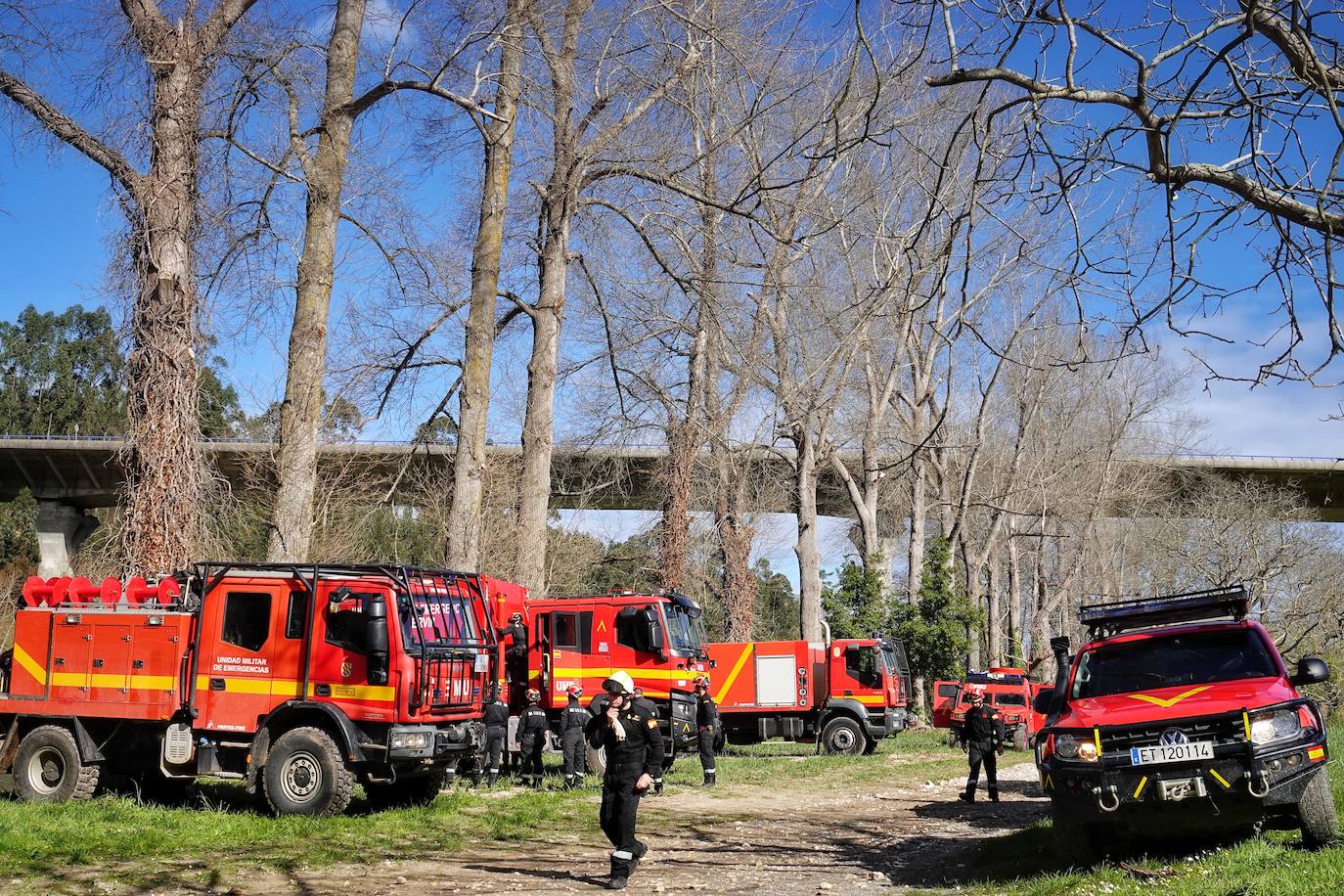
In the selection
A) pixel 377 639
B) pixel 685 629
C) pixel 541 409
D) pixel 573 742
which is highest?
pixel 541 409

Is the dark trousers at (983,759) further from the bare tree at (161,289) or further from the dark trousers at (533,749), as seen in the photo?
the bare tree at (161,289)

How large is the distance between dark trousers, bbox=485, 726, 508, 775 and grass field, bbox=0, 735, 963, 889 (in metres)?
0.69

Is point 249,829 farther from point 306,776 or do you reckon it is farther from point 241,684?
point 241,684

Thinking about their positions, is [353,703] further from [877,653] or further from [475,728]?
[877,653]

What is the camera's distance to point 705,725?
62.4 ft

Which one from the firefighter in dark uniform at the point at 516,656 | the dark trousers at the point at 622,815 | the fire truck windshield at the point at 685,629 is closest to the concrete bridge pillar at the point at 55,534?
the firefighter in dark uniform at the point at 516,656

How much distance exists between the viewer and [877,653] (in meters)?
27.1

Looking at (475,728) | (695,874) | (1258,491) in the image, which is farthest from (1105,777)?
(1258,491)

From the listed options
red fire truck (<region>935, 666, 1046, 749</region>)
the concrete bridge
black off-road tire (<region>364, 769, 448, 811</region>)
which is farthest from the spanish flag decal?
red fire truck (<region>935, 666, 1046, 749</region>)

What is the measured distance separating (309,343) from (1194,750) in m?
11.1

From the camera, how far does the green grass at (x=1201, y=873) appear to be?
23.0ft

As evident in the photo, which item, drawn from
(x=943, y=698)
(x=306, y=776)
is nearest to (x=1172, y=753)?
(x=306, y=776)

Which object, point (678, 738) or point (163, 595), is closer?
point (163, 595)

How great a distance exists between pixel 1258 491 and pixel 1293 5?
5030cm
